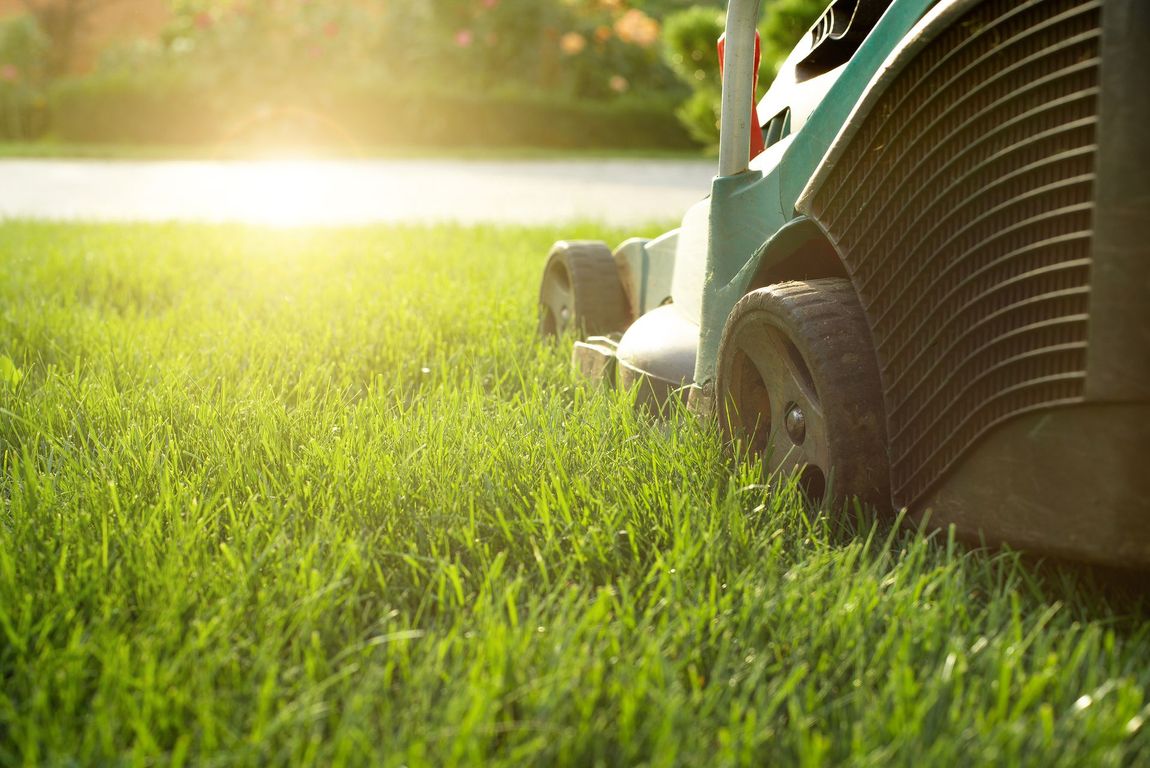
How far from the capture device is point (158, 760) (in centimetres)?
116

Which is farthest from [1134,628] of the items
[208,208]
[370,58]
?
[370,58]

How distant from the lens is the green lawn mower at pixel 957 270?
4.35 ft

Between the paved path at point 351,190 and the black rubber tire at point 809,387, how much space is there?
16.2 ft

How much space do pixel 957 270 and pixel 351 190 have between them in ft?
29.6

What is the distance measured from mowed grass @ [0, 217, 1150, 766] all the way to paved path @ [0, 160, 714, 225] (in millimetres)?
4925

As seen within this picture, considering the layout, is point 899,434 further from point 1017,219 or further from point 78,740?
point 78,740

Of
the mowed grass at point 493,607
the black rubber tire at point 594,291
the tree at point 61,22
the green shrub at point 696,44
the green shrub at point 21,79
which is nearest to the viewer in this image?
the mowed grass at point 493,607

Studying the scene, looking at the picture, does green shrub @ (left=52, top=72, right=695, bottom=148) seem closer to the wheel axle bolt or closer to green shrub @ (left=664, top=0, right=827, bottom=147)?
green shrub @ (left=664, top=0, right=827, bottom=147)

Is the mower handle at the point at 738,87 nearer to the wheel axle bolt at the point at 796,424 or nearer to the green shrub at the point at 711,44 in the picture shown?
the wheel axle bolt at the point at 796,424

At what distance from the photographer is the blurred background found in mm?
16078

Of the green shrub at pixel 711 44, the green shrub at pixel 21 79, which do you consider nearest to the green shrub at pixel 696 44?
the green shrub at pixel 711 44

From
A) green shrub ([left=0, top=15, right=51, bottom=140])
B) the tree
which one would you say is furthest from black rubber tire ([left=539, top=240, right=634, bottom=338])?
the tree

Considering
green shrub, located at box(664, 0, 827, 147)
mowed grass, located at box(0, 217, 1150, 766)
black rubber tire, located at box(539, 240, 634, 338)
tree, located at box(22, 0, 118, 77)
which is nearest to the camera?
mowed grass, located at box(0, 217, 1150, 766)

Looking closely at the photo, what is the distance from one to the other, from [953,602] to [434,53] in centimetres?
1635
